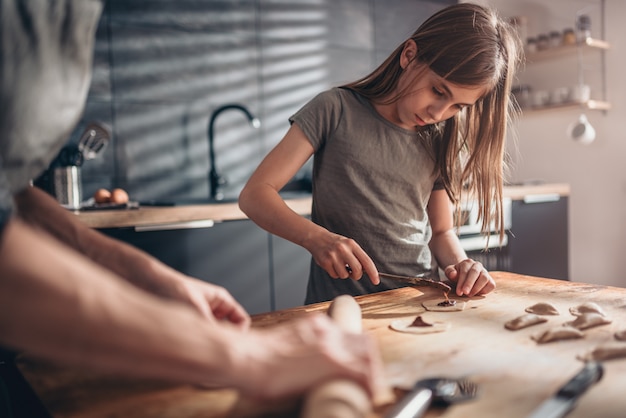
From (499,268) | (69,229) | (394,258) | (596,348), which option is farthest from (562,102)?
(69,229)

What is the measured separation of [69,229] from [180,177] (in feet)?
6.73

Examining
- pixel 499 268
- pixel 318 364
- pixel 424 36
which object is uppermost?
pixel 424 36

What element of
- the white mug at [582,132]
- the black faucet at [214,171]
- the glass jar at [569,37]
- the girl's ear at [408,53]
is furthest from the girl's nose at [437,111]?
the glass jar at [569,37]

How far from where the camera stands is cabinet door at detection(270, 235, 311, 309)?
2.33 metres

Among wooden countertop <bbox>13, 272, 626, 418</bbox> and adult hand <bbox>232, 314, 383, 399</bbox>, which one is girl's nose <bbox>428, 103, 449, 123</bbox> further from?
adult hand <bbox>232, 314, 383, 399</bbox>

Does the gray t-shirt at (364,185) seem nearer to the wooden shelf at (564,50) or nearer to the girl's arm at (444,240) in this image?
the girl's arm at (444,240)

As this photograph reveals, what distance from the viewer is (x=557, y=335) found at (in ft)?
2.60

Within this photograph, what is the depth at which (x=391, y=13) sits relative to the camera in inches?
136

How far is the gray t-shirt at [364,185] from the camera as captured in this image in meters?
1.31

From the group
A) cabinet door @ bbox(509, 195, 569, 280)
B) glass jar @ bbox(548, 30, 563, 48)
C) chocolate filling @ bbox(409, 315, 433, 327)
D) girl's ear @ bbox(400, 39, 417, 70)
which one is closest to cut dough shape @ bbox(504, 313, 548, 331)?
chocolate filling @ bbox(409, 315, 433, 327)

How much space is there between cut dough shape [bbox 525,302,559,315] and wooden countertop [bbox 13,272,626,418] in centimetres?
2

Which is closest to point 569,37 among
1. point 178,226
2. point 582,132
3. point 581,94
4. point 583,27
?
point 583,27

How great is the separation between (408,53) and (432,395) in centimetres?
91

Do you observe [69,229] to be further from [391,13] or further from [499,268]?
[391,13]
